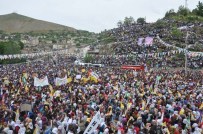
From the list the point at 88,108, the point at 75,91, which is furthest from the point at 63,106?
the point at 75,91

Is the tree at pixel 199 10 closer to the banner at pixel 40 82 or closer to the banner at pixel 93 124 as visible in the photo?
the banner at pixel 40 82

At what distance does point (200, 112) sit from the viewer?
19141mm

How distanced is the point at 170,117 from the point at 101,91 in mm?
8059

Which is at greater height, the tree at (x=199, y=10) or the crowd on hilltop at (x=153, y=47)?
the tree at (x=199, y=10)

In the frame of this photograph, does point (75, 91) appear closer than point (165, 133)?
No

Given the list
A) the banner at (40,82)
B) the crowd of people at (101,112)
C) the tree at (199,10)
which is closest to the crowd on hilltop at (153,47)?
the tree at (199,10)

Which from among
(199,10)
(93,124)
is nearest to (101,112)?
(93,124)

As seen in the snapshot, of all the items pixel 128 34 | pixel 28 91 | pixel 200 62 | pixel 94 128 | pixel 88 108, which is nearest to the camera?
pixel 94 128

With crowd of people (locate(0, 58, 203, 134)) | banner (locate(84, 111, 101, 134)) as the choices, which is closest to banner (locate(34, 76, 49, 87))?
crowd of people (locate(0, 58, 203, 134))

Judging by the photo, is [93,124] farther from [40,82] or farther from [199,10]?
[199,10]

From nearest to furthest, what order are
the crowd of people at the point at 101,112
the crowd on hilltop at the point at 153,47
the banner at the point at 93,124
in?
the banner at the point at 93,124
the crowd of people at the point at 101,112
the crowd on hilltop at the point at 153,47

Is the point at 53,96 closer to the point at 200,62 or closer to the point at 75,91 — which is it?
the point at 75,91

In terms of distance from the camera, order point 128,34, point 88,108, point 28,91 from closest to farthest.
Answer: point 88,108
point 28,91
point 128,34

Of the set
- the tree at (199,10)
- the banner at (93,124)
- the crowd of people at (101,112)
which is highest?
the tree at (199,10)
